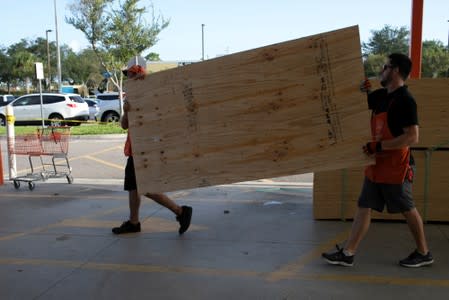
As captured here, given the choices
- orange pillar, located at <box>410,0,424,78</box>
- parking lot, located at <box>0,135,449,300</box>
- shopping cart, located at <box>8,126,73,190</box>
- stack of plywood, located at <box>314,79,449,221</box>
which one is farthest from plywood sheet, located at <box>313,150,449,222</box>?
shopping cart, located at <box>8,126,73,190</box>

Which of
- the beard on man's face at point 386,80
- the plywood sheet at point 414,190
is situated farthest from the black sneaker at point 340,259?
the beard on man's face at point 386,80

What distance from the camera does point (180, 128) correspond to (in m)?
4.09

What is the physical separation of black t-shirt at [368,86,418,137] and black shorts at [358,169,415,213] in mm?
451

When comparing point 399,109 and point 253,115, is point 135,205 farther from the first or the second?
point 399,109

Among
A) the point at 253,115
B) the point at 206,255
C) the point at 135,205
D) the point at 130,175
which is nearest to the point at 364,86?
the point at 253,115

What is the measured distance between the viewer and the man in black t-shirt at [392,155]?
3.87 metres

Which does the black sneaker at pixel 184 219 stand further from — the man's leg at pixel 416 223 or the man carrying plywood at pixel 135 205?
the man's leg at pixel 416 223

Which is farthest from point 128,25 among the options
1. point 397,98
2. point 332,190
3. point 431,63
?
point 431,63

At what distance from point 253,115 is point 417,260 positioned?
1927 mm

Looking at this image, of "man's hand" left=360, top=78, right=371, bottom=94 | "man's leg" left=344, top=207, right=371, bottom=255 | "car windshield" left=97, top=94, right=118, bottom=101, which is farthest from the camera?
"car windshield" left=97, top=94, right=118, bottom=101

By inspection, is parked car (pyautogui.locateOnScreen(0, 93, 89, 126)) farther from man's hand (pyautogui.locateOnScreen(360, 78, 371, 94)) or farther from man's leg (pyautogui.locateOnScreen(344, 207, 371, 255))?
man's hand (pyautogui.locateOnScreen(360, 78, 371, 94))

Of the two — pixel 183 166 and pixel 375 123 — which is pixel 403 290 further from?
pixel 183 166

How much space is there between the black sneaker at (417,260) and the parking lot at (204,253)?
0.18 feet

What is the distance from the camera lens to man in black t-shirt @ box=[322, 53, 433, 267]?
3865 millimetres
